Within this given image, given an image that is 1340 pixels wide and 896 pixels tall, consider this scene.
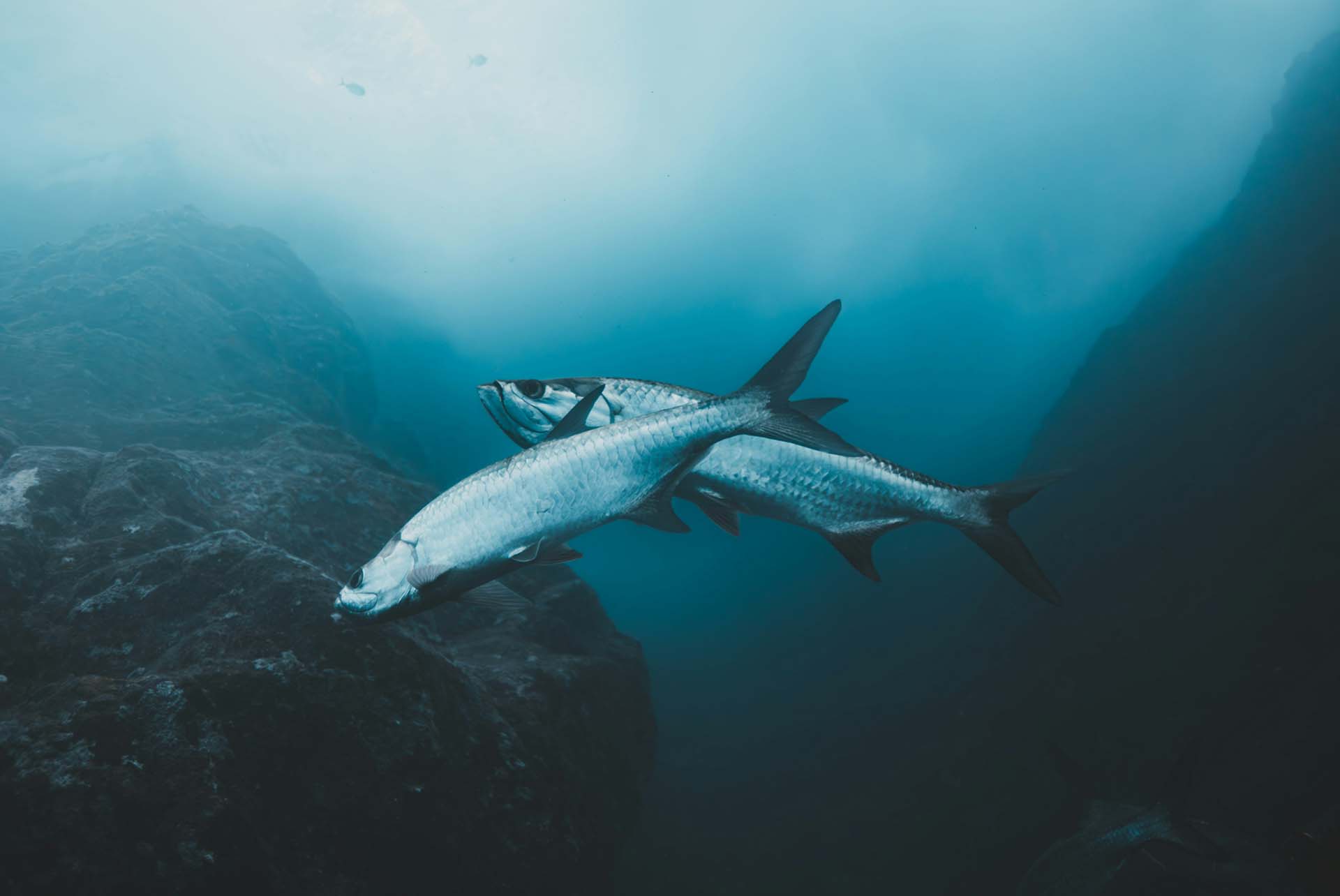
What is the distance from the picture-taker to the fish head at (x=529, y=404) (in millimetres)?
2156

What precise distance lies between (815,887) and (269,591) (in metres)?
8.38

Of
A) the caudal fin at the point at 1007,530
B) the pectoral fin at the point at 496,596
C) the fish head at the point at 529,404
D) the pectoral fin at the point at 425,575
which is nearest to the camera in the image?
the pectoral fin at the point at 425,575

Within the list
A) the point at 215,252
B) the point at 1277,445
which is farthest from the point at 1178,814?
the point at 215,252

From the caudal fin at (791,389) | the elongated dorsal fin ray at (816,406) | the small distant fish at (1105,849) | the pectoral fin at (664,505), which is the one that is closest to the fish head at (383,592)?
the pectoral fin at (664,505)

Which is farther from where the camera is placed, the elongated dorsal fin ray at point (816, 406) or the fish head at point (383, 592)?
the elongated dorsal fin ray at point (816, 406)

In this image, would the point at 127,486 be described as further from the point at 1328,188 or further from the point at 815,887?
the point at 1328,188

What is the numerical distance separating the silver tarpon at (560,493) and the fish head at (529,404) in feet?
0.89

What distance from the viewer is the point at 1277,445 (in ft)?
29.2

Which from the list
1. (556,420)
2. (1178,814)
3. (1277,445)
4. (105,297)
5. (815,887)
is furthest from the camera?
(105,297)

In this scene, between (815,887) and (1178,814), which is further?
(815,887)

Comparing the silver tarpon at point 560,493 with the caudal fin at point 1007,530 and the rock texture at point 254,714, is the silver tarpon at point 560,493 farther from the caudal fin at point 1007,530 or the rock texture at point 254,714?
the caudal fin at point 1007,530

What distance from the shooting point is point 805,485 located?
259 cm

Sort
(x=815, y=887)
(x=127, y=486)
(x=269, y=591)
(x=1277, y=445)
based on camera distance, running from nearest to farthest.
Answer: (x=269, y=591) < (x=127, y=486) < (x=815, y=887) < (x=1277, y=445)

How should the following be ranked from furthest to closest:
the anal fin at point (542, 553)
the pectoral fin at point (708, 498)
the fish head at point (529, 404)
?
1. the pectoral fin at point (708, 498)
2. the fish head at point (529, 404)
3. the anal fin at point (542, 553)
